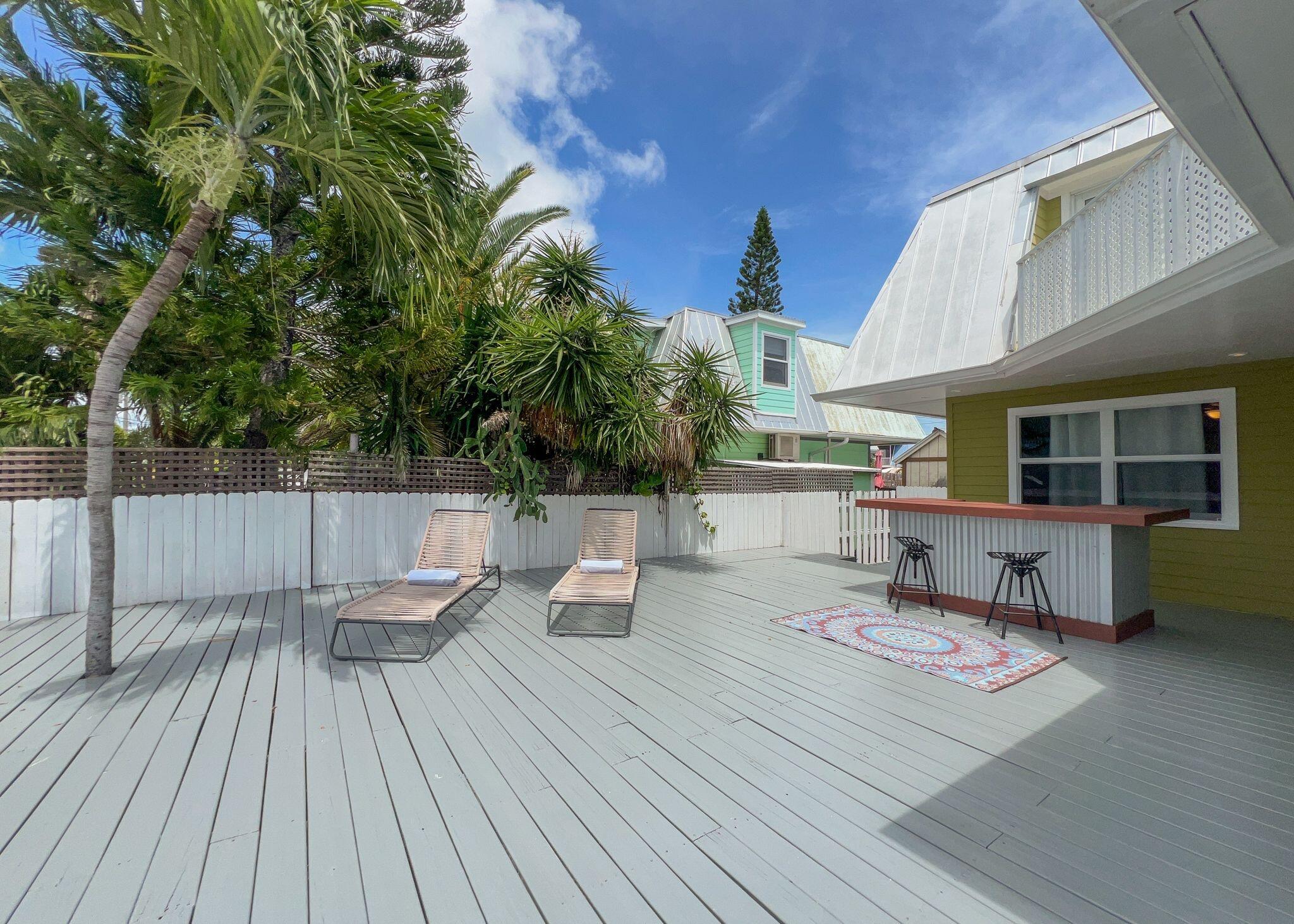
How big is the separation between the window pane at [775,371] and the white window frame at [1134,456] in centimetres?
784

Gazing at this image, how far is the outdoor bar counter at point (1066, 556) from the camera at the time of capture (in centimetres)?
475

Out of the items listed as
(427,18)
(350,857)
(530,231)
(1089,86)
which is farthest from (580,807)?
(1089,86)

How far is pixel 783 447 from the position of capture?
1573 centimetres

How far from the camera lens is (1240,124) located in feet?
7.11

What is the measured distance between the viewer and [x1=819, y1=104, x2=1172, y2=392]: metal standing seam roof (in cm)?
716

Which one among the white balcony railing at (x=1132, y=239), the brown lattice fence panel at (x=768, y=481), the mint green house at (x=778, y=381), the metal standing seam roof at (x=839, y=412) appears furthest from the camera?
the metal standing seam roof at (x=839, y=412)

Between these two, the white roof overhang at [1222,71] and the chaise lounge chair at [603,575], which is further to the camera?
the chaise lounge chair at [603,575]

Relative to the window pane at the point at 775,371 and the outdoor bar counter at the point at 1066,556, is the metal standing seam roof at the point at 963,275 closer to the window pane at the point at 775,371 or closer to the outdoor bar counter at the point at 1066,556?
the outdoor bar counter at the point at 1066,556

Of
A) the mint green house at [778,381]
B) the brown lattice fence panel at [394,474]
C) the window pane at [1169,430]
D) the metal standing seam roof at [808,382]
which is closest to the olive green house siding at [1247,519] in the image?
the window pane at [1169,430]

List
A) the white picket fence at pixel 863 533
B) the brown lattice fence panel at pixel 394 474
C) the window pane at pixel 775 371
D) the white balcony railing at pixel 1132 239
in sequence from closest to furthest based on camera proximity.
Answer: the white balcony railing at pixel 1132 239 → the brown lattice fence panel at pixel 394 474 → the white picket fence at pixel 863 533 → the window pane at pixel 775 371

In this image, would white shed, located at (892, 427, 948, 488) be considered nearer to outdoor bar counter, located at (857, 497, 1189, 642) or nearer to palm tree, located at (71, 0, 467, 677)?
outdoor bar counter, located at (857, 497, 1189, 642)

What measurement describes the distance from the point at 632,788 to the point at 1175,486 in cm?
743

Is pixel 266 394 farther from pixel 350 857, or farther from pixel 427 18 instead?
pixel 427 18

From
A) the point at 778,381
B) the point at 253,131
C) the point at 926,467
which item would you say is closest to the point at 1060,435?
the point at 778,381
